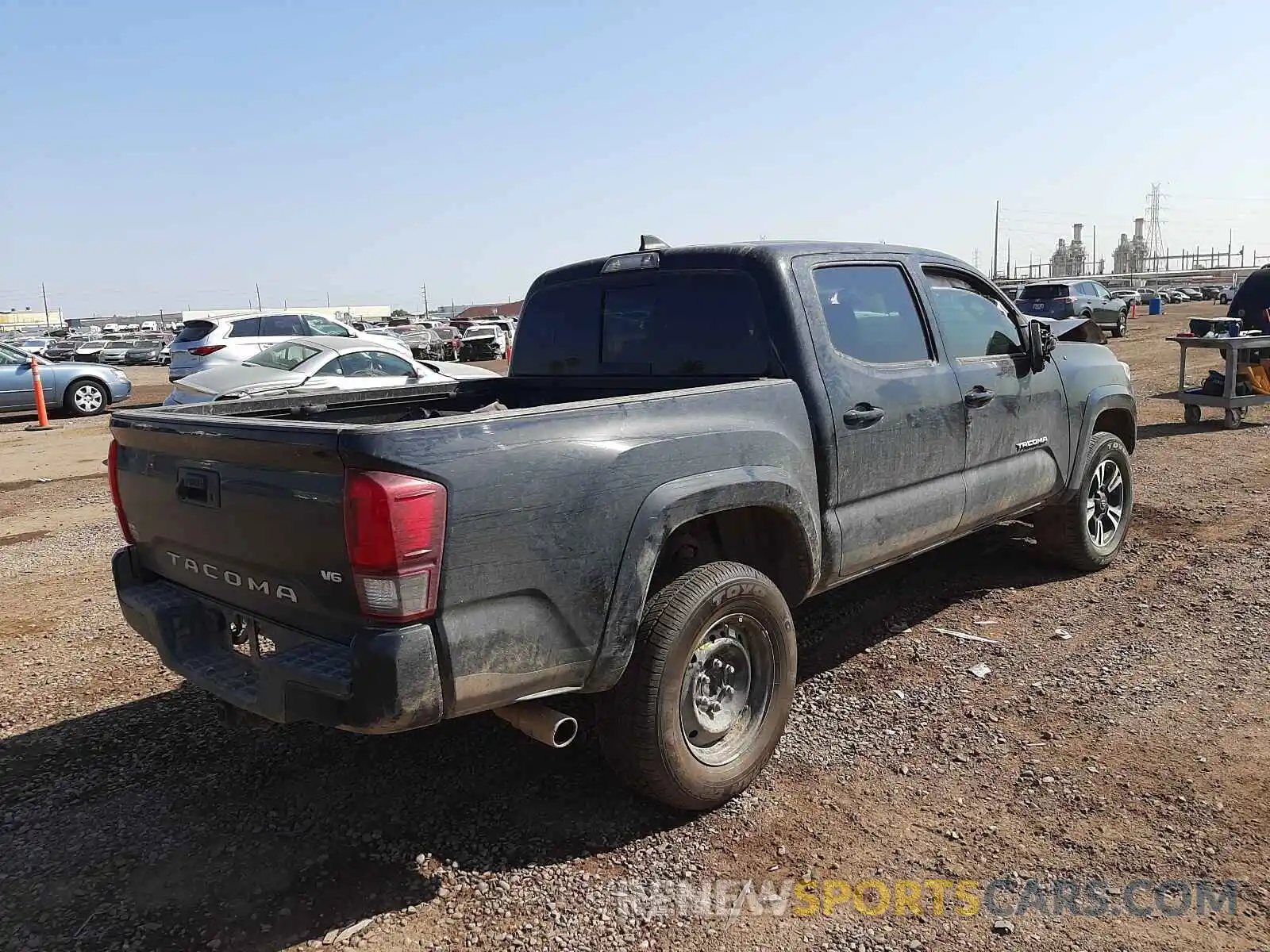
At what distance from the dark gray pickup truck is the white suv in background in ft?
45.5

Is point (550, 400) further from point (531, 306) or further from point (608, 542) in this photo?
point (608, 542)

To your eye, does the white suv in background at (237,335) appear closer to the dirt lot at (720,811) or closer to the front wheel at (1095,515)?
the dirt lot at (720,811)

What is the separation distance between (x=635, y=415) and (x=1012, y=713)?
2.29 meters

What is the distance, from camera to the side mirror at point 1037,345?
17.0 ft

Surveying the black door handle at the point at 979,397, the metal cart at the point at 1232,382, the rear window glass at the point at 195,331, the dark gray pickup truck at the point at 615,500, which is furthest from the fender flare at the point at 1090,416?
the rear window glass at the point at 195,331

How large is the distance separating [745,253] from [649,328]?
596 millimetres

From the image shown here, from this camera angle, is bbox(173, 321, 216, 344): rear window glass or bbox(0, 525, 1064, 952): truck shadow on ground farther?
bbox(173, 321, 216, 344): rear window glass

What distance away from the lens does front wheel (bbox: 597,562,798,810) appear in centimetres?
316

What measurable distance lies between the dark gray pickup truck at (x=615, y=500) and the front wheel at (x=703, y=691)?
0.01 meters

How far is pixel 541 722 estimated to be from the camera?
3062 mm

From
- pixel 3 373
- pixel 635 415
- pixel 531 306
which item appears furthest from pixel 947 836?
pixel 3 373

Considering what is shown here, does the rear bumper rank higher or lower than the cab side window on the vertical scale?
lower

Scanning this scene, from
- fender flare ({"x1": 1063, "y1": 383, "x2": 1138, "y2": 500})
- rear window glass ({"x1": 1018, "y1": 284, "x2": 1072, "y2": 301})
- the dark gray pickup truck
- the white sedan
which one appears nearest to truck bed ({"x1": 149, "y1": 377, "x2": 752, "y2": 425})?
the dark gray pickup truck

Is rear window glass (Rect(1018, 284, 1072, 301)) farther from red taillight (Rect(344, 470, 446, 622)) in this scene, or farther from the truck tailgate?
red taillight (Rect(344, 470, 446, 622))
